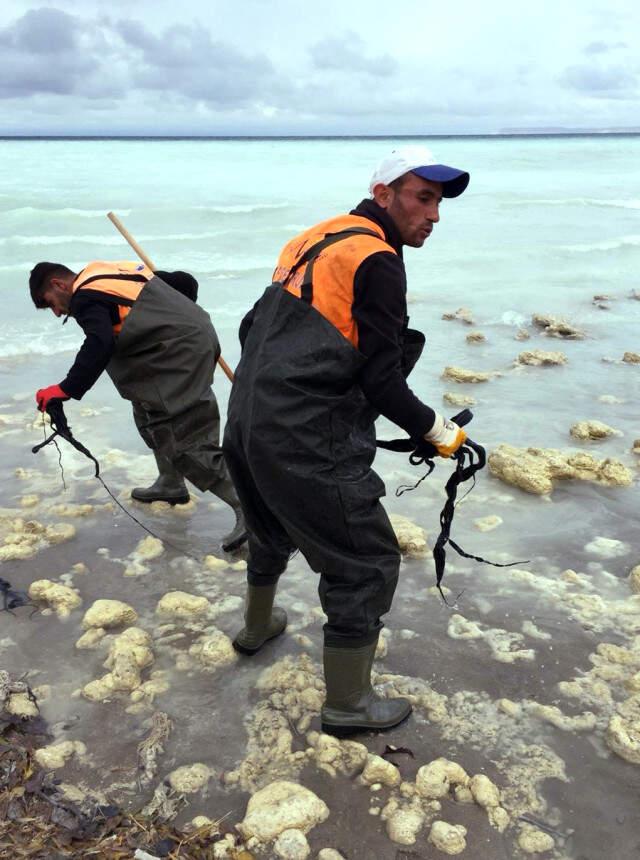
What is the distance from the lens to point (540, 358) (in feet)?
22.8

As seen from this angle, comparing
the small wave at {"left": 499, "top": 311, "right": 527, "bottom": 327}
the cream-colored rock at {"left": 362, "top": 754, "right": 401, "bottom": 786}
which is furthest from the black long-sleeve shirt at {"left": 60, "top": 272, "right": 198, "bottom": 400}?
the small wave at {"left": 499, "top": 311, "right": 527, "bottom": 327}

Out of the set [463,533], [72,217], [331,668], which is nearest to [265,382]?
[331,668]

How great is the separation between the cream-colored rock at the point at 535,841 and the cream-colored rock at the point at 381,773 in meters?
0.39

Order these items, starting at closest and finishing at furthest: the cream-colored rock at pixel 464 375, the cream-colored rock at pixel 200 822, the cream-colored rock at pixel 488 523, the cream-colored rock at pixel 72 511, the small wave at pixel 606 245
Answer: the cream-colored rock at pixel 200 822 → the cream-colored rock at pixel 488 523 → the cream-colored rock at pixel 72 511 → the cream-colored rock at pixel 464 375 → the small wave at pixel 606 245

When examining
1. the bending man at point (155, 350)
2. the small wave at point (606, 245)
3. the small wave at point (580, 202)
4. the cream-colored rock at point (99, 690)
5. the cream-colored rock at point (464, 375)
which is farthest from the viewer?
the small wave at point (580, 202)

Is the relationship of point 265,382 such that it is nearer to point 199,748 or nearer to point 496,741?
point 199,748

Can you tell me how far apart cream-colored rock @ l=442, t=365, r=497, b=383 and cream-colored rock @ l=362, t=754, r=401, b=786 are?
447 centimetres

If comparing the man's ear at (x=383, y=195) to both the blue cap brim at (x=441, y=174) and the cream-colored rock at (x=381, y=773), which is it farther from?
the cream-colored rock at (x=381, y=773)

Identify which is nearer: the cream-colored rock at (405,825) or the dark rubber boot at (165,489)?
the cream-colored rock at (405,825)

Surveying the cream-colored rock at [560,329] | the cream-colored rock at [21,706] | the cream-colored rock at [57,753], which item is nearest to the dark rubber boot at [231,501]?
the cream-colored rock at [21,706]

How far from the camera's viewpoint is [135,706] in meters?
2.69

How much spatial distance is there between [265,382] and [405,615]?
146 centimetres

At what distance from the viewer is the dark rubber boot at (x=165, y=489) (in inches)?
168

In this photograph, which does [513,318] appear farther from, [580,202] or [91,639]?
[580,202]
